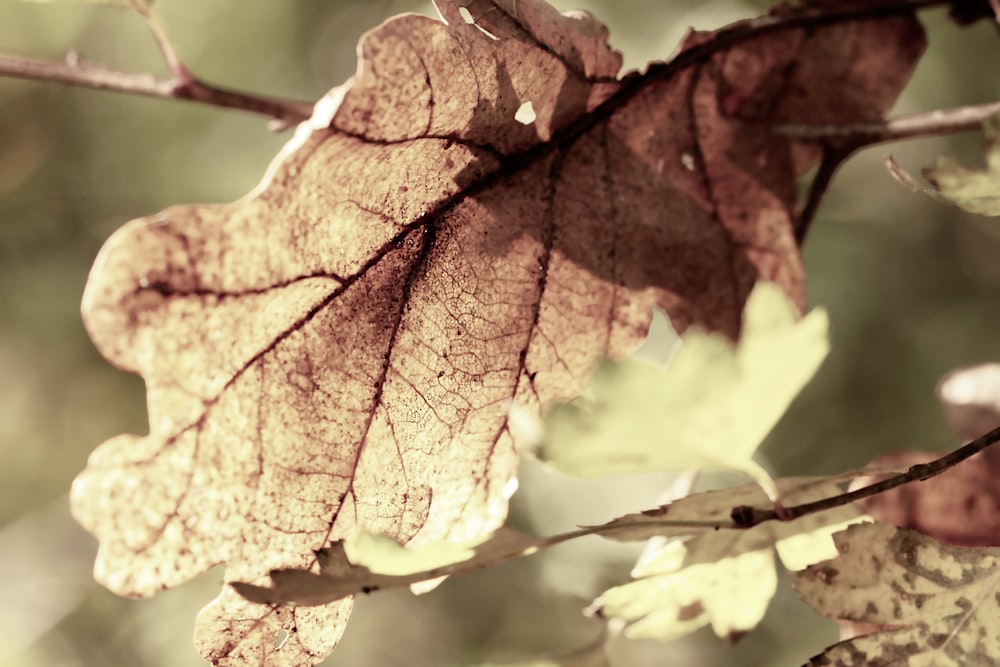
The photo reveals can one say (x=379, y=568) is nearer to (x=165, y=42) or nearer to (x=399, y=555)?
(x=399, y=555)

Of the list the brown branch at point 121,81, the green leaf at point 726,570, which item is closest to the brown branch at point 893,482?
the green leaf at point 726,570

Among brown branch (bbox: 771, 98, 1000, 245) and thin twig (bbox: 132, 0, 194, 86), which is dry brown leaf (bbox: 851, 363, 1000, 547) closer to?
brown branch (bbox: 771, 98, 1000, 245)

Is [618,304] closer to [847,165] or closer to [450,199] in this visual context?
[450,199]

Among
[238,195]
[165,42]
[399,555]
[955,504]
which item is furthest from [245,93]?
[238,195]

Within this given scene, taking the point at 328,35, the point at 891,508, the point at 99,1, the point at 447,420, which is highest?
the point at 328,35

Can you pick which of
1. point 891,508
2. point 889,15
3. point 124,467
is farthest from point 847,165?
point 124,467

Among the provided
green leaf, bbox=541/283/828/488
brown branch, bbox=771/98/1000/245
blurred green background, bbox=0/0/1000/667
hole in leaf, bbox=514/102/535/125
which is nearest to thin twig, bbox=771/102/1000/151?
brown branch, bbox=771/98/1000/245
